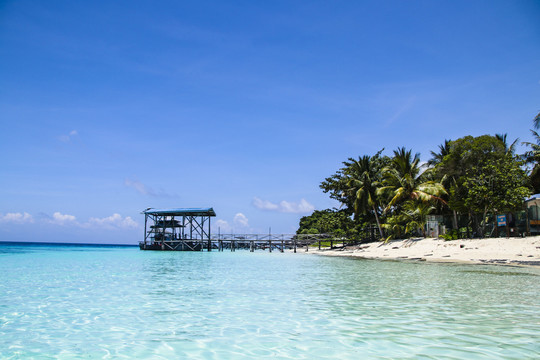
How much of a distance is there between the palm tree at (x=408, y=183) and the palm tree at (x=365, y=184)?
168 centimetres

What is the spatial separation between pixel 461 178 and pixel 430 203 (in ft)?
14.1

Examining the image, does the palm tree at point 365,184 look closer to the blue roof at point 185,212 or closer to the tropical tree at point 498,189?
the tropical tree at point 498,189

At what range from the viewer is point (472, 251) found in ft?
71.5

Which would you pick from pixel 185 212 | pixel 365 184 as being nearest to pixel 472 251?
pixel 365 184

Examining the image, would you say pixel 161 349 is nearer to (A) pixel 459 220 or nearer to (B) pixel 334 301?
(B) pixel 334 301

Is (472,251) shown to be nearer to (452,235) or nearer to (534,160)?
(452,235)

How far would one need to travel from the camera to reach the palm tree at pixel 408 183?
29.7m

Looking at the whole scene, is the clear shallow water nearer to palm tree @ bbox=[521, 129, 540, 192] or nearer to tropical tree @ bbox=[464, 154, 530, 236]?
tropical tree @ bbox=[464, 154, 530, 236]

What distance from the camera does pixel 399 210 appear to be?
35688 mm

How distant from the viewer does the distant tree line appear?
79.6 feet

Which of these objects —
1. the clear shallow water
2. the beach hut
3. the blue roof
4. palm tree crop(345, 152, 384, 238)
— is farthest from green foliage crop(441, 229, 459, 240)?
the blue roof

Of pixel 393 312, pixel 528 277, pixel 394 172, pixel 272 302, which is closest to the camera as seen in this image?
pixel 393 312

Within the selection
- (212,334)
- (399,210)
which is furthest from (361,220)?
(212,334)

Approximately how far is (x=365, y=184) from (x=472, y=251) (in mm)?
15501
